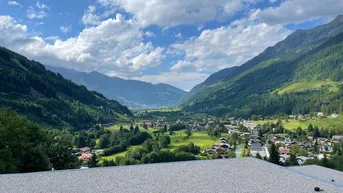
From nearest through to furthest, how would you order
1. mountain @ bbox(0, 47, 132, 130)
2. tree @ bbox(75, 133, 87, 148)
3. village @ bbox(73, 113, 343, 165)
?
village @ bbox(73, 113, 343, 165) < tree @ bbox(75, 133, 87, 148) < mountain @ bbox(0, 47, 132, 130)

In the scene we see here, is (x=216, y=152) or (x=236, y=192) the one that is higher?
(x=236, y=192)

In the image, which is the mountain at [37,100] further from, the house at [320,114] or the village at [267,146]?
the house at [320,114]

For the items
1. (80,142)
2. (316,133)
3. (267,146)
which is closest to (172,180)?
(80,142)

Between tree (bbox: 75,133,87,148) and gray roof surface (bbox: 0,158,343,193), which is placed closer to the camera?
gray roof surface (bbox: 0,158,343,193)

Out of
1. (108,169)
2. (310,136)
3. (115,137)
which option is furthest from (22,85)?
(108,169)

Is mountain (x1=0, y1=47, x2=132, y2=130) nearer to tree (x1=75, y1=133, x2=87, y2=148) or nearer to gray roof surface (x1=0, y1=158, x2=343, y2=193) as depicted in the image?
tree (x1=75, y1=133, x2=87, y2=148)

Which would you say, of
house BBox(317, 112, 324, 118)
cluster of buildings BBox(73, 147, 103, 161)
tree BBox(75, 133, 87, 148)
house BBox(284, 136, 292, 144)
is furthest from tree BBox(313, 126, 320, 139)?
tree BBox(75, 133, 87, 148)

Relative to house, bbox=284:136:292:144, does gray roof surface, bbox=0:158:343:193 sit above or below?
above

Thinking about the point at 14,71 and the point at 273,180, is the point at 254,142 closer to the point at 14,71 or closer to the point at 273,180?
the point at 273,180
